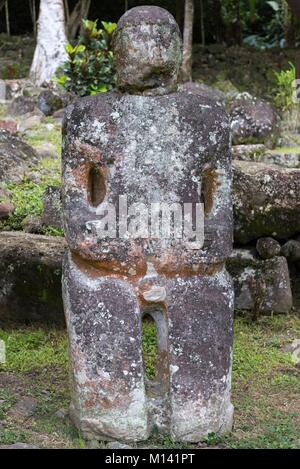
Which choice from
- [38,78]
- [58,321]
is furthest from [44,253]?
[38,78]

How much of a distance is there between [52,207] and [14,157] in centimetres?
175

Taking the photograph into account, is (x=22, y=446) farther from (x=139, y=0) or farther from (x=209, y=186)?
(x=139, y=0)

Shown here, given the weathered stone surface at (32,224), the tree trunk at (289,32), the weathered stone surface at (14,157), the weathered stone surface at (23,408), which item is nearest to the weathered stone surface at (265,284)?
the weathered stone surface at (32,224)

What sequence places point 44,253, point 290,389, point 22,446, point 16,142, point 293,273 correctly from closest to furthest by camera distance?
point 22,446, point 290,389, point 44,253, point 293,273, point 16,142

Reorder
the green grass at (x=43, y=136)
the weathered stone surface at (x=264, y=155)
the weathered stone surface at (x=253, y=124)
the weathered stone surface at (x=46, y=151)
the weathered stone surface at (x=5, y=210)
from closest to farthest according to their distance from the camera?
the weathered stone surface at (x=5, y=210), the weathered stone surface at (x=264, y=155), the weathered stone surface at (x=253, y=124), the weathered stone surface at (x=46, y=151), the green grass at (x=43, y=136)

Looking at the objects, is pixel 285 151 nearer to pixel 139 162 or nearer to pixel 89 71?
pixel 89 71

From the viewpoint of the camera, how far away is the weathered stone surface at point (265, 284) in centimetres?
784

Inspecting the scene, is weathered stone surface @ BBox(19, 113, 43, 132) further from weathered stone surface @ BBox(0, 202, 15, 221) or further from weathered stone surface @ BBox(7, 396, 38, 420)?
weathered stone surface @ BBox(7, 396, 38, 420)

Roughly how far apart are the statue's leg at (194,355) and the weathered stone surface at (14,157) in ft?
14.1

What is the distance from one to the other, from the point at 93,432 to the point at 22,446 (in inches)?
17.6

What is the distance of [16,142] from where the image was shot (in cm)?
976

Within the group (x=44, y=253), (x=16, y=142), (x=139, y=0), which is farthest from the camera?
(x=139, y=0)

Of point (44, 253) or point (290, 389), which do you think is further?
point (44, 253)

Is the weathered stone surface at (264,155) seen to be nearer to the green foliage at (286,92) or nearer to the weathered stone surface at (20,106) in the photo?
the green foliage at (286,92)
